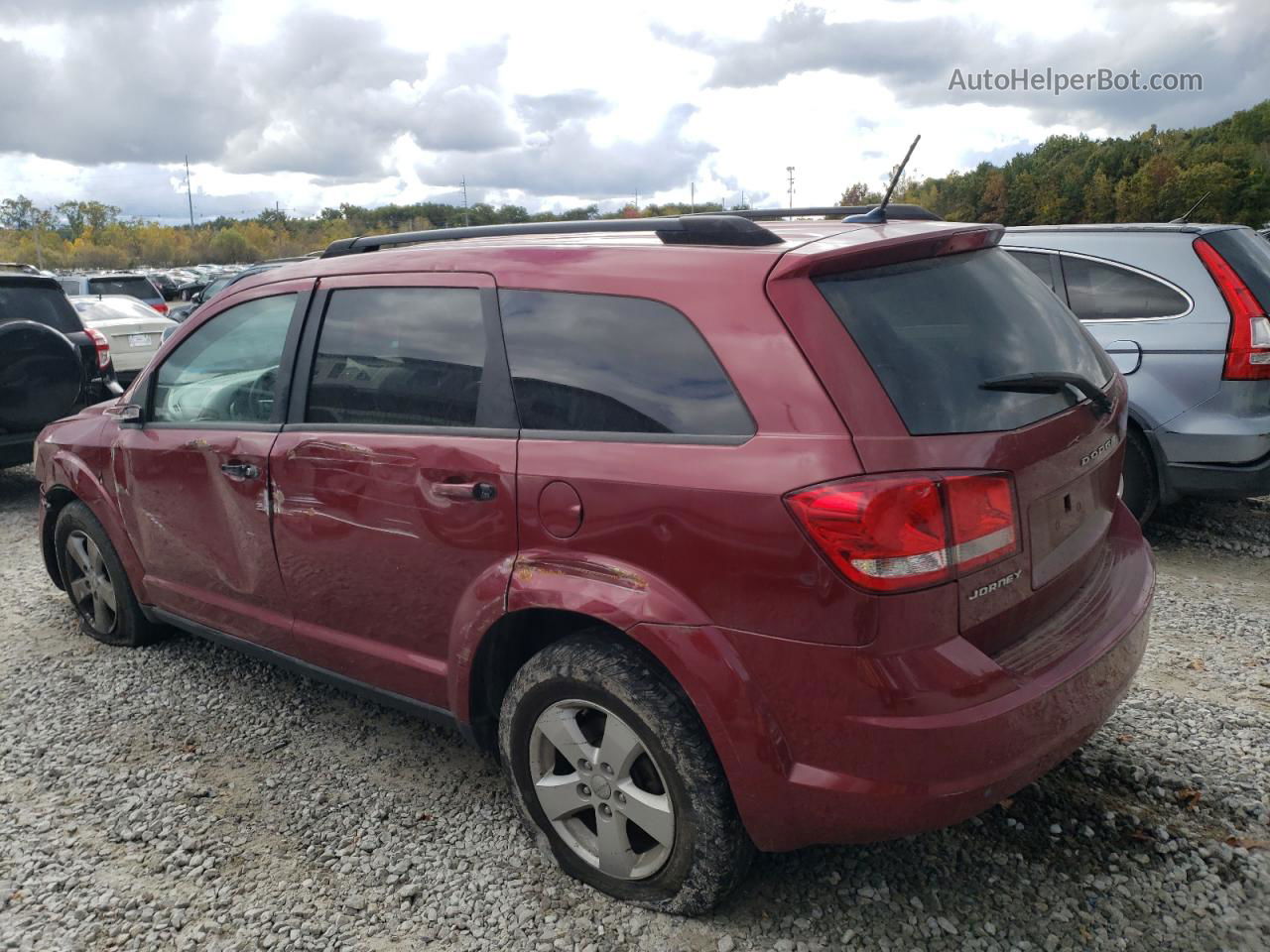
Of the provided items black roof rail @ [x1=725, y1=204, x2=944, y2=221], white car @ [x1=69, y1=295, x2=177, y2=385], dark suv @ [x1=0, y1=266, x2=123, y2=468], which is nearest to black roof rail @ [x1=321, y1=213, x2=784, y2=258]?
black roof rail @ [x1=725, y1=204, x2=944, y2=221]

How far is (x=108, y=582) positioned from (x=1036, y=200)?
287 feet

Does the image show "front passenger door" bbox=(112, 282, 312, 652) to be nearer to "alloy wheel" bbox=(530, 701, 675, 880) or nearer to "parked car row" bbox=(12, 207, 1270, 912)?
"parked car row" bbox=(12, 207, 1270, 912)

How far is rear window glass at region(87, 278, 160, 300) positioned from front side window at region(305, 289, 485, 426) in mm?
19144

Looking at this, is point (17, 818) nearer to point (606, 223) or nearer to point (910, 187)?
point (606, 223)

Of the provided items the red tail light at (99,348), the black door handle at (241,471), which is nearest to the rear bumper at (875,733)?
the black door handle at (241,471)

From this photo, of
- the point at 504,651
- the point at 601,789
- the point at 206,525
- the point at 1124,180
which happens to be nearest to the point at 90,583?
the point at 206,525

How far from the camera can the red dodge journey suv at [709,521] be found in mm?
2164

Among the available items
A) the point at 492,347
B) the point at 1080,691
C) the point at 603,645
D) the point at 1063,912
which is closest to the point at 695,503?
the point at 603,645

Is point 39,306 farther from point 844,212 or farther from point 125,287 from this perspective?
point 125,287

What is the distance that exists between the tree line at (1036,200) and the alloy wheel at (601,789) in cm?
3828

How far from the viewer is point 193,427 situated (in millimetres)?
3760

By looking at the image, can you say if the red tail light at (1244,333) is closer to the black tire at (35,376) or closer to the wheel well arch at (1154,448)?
the wheel well arch at (1154,448)

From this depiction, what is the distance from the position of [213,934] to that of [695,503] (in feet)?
5.76

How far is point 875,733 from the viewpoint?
84.5 inches
